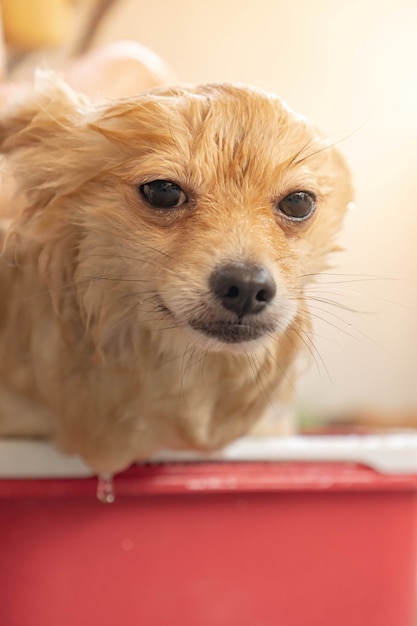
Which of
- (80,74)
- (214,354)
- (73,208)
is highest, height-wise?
(80,74)

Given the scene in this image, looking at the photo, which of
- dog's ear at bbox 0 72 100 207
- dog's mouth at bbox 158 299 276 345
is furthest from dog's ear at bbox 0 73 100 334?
dog's mouth at bbox 158 299 276 345

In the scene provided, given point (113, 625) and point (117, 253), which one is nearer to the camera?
point (117, 253)

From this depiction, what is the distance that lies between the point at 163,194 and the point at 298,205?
0.11m

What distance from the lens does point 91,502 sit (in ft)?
2.24

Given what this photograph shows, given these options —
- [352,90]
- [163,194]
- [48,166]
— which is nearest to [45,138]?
[48,166]

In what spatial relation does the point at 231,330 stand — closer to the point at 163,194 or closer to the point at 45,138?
the point at 163,194

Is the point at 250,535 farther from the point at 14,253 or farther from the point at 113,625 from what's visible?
the point at 14,253

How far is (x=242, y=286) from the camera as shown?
491 millimetres

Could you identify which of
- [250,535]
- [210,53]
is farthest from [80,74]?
[250,535]

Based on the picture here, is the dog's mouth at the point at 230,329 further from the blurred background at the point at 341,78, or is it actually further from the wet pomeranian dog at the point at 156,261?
the blurred background at the point at 341,78

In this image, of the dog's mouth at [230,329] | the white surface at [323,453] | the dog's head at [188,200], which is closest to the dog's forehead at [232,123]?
the dog's head at [188,200]

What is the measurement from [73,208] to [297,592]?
45cm

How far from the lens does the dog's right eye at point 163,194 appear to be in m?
0.52

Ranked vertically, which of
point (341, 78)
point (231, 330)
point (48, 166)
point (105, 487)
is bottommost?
point (105, 487)
